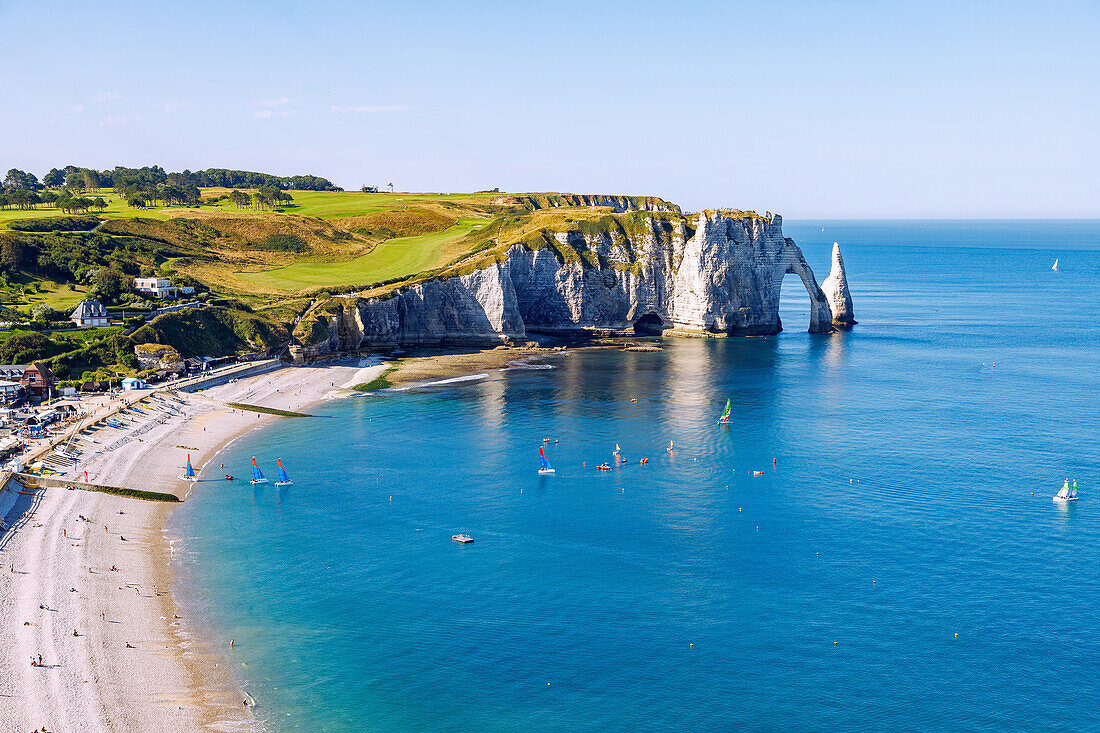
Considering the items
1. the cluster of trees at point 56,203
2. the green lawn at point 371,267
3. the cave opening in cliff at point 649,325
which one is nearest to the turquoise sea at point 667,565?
the cave opening in cliff at point 649,325

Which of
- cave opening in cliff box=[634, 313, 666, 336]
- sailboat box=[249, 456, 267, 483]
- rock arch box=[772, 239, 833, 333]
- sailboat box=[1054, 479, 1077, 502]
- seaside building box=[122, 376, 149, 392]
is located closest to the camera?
sailboat box=[1054, 479, 1077, 502]

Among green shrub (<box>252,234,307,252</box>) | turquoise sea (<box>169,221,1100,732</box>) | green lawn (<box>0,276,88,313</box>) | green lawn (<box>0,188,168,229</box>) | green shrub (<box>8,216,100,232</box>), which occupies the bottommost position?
turquoise sea (<box>169,221,1100,732</box>)

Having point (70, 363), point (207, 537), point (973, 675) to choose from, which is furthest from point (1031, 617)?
point (70, 363)

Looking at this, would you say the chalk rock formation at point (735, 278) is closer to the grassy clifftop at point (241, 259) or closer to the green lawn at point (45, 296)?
the grassy clifftop at point (241, 259)

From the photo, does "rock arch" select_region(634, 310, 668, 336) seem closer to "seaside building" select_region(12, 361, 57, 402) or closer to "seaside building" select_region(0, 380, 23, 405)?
"seaside building" select_region(12, 361, 57, 402)

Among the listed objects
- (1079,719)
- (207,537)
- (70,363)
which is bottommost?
(1079,719)

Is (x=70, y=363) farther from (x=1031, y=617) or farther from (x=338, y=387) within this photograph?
(x=1031, y=617)

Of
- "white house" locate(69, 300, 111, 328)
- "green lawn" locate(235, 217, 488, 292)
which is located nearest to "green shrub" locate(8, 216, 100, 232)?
"green lawn" locate(235, 217, 488, 292)
